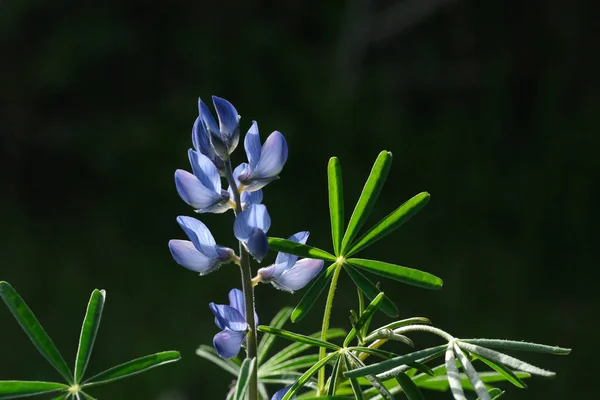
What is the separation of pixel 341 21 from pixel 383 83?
31 centimetres

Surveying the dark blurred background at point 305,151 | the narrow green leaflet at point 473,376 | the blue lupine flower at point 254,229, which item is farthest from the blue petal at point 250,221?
the dark blurred background at point 305,151

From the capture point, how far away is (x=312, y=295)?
13.6 inches

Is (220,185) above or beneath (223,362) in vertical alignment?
above

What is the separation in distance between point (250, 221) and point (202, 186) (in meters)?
0.03

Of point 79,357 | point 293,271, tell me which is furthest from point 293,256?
point 79,357

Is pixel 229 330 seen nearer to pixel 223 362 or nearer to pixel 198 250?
pixel 198 250

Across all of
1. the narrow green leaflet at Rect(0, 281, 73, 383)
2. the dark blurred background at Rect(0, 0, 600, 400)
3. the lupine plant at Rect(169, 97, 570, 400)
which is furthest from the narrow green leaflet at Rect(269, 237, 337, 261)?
the dark blurred background at Rect(0, 0, 600, 400)

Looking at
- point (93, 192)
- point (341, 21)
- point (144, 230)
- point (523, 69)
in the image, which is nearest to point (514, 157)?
point (523, 69)

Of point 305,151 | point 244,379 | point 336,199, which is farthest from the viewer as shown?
point 305,151

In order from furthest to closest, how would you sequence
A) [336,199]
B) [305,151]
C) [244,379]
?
[305,151] → [336,199] → [244,379]

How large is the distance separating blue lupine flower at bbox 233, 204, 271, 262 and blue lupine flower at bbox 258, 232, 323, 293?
41mm

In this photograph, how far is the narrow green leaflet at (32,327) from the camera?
1.07 ft

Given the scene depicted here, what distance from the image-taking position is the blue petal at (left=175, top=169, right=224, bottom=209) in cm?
31

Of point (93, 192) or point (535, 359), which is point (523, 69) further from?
point (93, 192)
